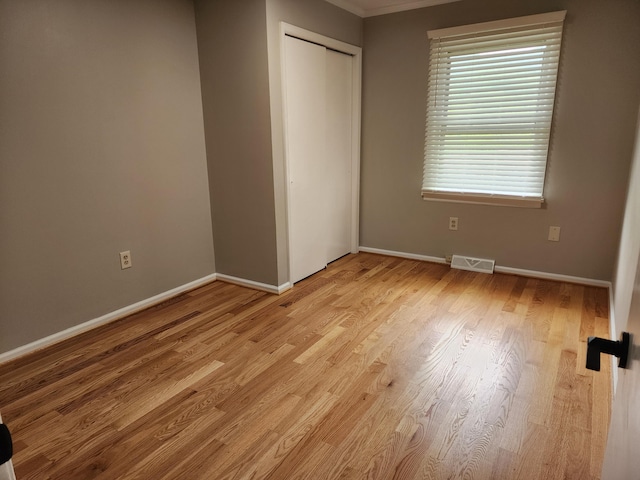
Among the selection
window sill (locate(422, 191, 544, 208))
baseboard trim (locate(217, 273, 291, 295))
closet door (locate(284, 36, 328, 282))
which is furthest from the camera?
window sill (locate(422, 191, 544, 208))

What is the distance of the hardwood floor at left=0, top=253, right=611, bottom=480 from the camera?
1.58m

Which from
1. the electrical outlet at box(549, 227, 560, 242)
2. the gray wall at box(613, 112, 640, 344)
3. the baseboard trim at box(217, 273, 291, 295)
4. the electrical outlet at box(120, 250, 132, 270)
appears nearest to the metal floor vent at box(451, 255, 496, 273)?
the electrical outlet at box(549, 227, 560, 242)

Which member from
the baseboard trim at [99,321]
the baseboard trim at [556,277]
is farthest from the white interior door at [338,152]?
the baseboard trim at [556,277]

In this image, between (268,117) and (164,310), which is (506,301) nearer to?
(268,117)

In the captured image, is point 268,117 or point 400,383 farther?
point 268,117

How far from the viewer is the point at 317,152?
348 centimetres

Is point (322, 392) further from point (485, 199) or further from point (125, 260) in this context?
point (485, 199)

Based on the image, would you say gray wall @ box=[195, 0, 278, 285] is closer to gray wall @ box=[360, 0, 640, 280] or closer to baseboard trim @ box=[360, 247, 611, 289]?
gray wall @ box=[360, 0, 640, 280]

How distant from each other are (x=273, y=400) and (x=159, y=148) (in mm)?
1994

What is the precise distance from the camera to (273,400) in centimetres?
194

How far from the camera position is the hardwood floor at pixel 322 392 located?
5.19 feet

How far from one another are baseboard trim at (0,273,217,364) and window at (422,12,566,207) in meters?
2.36

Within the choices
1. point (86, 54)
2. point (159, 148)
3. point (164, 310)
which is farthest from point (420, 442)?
point (86, 54)

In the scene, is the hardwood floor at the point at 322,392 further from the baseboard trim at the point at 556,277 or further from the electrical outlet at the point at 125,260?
the electrical outlet at the point at 125,260
